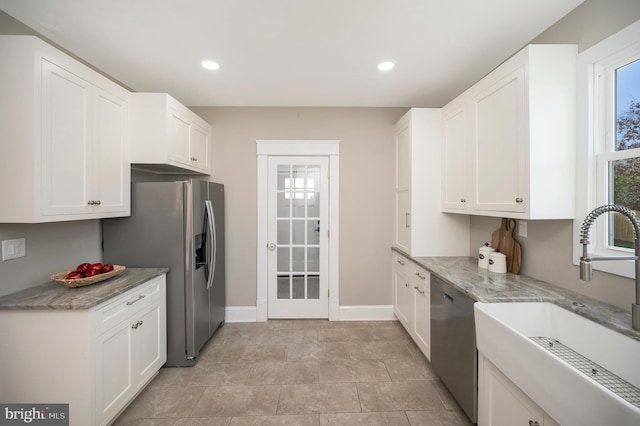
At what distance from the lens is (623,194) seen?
4.59 feet

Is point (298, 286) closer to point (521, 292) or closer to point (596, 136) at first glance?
point (521, 292)

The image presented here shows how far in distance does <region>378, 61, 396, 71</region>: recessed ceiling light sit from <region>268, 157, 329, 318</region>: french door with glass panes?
118cm

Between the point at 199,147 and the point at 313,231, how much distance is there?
1.65 m

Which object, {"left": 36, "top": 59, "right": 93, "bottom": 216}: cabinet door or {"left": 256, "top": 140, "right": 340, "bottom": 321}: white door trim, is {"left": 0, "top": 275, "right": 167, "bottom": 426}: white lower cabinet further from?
{"left": 256, "top": 140, "right": 340, "bottom": 321}: white door trim

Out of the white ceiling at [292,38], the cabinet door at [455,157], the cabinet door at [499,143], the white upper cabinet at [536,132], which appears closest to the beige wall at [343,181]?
the white ceiling at [292,38]

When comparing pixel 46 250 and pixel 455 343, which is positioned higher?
pixel 46 250

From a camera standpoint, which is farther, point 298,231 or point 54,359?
point 298,231

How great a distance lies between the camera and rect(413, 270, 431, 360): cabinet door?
218 cm

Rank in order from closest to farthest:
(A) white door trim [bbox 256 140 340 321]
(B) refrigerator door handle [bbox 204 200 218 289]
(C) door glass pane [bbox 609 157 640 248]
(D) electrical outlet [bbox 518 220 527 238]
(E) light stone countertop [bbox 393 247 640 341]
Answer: (E) light stone countertop [bbox 393 247 640 341] < (C) door glass pane [bbox 609 157 640 248] < (D) electrical outlet [bbox 518 220 527 238] < (B) refrigerator door handle [bbox 204 200 218 289] < (A) white door trim [bbox 256 140 340 321]

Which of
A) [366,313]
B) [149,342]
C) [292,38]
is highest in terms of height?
[292,38]

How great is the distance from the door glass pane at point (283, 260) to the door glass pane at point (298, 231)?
16 cm

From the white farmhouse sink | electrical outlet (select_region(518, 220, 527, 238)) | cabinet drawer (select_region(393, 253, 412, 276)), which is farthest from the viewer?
cabinet drawer (select_region(393, 253, 412, 276))

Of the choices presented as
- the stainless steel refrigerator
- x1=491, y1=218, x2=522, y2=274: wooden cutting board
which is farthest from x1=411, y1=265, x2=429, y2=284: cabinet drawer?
the stainless steel refrigerator

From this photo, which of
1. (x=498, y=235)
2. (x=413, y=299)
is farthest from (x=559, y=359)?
(x=413, y=299)
